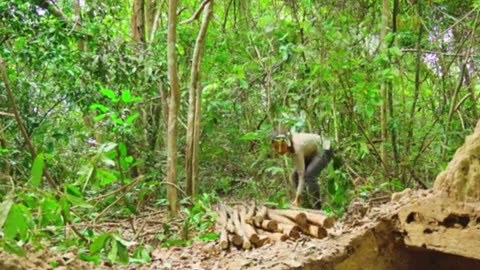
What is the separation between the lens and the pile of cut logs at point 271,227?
3.41 meters

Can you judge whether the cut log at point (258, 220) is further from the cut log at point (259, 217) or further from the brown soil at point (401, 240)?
the brown soil at point (401, 240)

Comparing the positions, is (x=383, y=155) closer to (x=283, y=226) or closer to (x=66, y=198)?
(x=283, y=226)

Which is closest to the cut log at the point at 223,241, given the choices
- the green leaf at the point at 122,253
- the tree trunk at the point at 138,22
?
the green leaf at the point at 122,253

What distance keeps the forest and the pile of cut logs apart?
0.06 metres

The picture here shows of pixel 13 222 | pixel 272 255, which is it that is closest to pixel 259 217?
pixel 272 255

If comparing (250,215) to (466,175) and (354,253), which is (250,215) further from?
(466,175)

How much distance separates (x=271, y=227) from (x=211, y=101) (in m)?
2.25

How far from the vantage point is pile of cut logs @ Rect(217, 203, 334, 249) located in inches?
134

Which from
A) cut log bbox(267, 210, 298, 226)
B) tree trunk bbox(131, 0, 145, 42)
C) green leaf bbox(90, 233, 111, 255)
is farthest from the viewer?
tree trunk bbox(131, 0, 145, 42)

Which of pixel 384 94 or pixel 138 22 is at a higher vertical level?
pixel 138 22

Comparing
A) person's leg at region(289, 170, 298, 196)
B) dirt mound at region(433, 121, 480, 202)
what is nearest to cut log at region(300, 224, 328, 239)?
dirt mound at region(433, 121, 480, 202)

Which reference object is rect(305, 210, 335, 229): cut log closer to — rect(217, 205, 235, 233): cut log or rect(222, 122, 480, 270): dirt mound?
rect(222, 122, 480, 270): dirt mound

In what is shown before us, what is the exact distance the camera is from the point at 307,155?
5.22m

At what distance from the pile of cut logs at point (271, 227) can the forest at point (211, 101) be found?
57 millimetres
